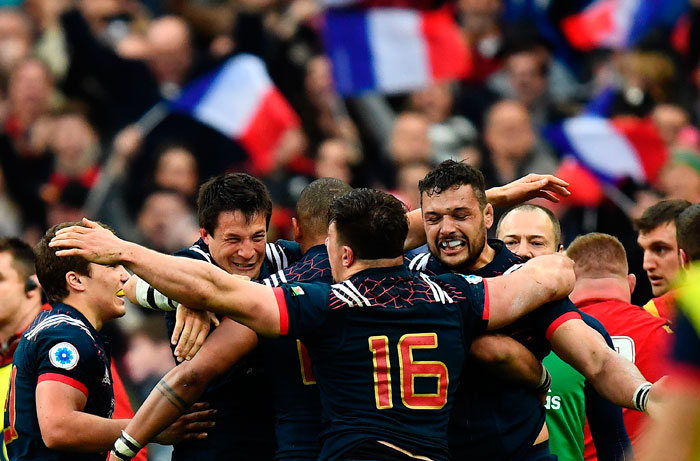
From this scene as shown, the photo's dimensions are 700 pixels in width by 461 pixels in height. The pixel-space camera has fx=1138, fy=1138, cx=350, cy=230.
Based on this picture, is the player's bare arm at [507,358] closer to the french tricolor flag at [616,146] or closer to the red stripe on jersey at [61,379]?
the red stripe on jersey at [61,379]

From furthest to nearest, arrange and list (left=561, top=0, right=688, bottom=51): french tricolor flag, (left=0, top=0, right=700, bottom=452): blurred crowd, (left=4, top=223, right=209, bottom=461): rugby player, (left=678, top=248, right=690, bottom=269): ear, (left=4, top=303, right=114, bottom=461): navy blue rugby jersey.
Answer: (left=561, top=0, right=688, bottom=51): french tricolor flag
(left=0, top=0, right=700, bottom=452): blurred crowd
(left=678, top=248, right=690, bottom=269): ear
(left=4, top=303, right=114, bottom=461): navy blue rugby jersey
(left=4, top=223, right=209, bottom=461): rugby player

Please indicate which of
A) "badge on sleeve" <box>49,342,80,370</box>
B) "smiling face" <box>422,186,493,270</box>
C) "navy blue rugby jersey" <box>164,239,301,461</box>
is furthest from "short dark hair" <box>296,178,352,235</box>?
"badge on sleeve" <box>49,342,80,370</box>

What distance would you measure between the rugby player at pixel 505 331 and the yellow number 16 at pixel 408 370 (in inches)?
21.6

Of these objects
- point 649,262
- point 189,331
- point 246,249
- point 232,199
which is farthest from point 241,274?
point 649,262

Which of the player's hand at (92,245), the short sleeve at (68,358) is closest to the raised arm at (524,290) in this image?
the player's hand at (92,245)

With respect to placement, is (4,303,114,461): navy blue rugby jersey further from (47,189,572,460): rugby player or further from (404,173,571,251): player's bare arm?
(404,173,571,251): player's bare arm

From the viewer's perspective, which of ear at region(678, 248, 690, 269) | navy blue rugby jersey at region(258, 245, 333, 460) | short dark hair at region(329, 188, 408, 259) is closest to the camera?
short dark hair at region(329, 188, 408, 259)

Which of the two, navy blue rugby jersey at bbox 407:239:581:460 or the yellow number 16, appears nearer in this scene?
the yellow number 16

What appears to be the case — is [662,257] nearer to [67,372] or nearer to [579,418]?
[579,418]

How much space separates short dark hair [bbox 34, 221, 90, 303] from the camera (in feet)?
22.5

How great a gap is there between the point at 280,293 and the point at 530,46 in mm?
9579

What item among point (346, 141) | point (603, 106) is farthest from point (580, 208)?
point (346, 141)

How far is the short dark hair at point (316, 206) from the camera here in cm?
666

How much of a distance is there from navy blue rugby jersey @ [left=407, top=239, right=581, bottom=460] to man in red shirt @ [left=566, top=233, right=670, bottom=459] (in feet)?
4.56
